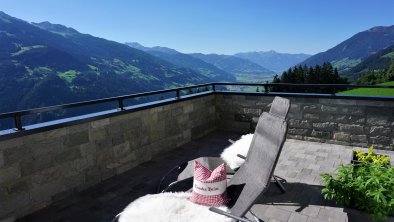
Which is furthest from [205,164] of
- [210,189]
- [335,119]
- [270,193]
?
[335,119]

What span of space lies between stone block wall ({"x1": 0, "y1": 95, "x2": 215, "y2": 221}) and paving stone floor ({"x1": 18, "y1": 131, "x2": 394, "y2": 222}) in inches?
5.7

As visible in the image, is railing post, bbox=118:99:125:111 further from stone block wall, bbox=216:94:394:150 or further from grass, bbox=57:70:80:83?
grass, bbox=57:70:80:83

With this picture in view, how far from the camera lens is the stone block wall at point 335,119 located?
15.3 feet

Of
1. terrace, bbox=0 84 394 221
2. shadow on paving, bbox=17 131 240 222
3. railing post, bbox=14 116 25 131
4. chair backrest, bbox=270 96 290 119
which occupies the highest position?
chair backrest, bbox=270 96 290 119

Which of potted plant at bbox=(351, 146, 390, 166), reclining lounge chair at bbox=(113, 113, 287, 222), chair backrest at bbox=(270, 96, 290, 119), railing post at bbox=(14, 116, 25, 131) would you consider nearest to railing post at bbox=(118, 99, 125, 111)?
railing post at bbox=(14, 116, 25, 131)

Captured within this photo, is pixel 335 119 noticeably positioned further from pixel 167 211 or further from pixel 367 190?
pixel 167 211

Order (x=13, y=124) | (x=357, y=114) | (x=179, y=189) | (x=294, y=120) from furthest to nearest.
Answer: (x=294, y=120) → (x=357, y=114) → (x=13, y=124) → (x=179, y=189)

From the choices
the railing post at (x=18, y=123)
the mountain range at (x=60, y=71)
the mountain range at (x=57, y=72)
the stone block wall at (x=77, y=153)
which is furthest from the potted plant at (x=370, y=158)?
the mountain range at (x=57, y=72)

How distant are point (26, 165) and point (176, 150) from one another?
2492mm

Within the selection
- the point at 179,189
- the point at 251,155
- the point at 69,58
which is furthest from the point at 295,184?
the point at 69,58

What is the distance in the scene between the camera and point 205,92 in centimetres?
609

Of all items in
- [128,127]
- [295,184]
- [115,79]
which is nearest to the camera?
[295,184]

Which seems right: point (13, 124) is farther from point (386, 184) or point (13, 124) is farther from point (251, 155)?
point (386, 184)

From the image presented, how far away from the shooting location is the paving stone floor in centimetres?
270
